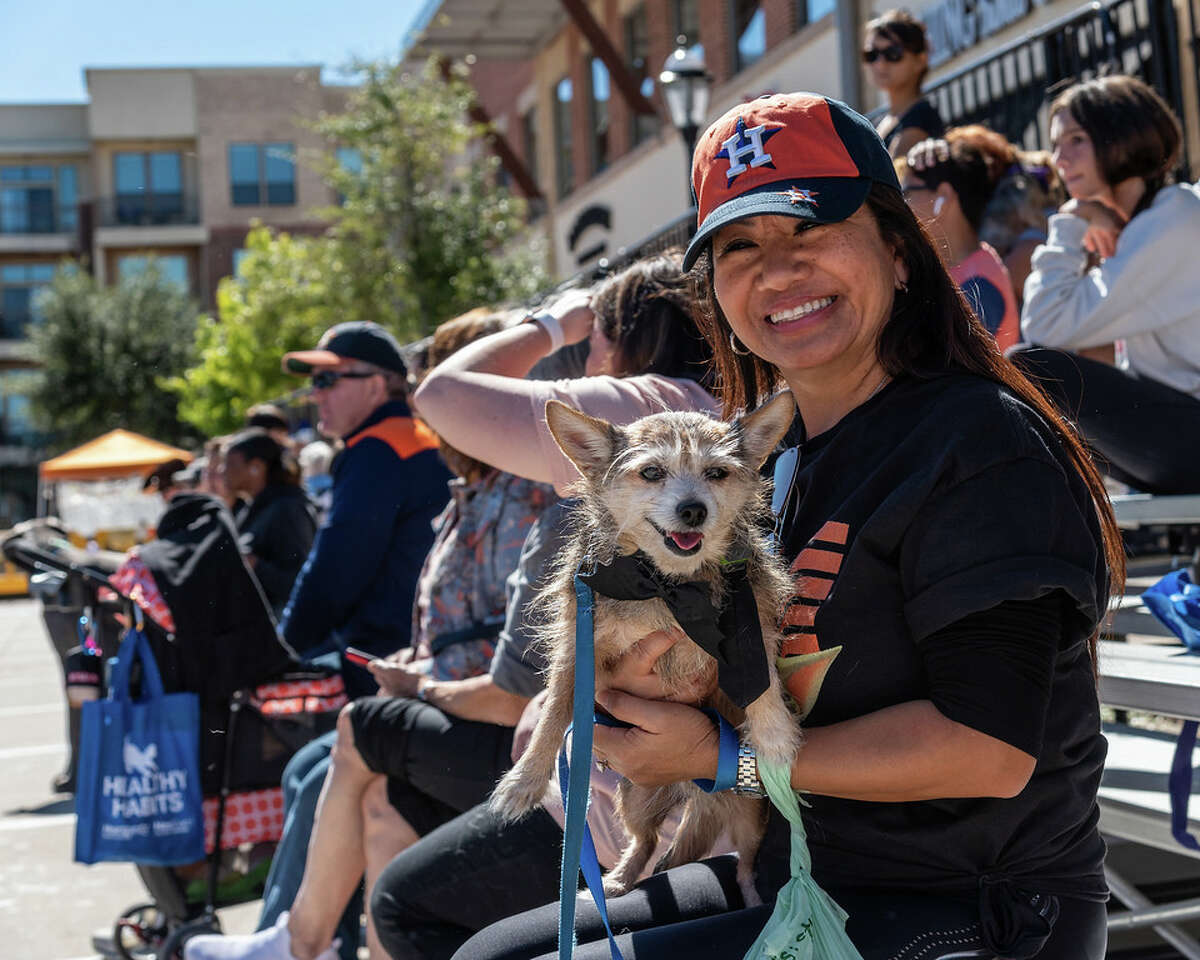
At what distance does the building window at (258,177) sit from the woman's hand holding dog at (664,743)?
4895 cm

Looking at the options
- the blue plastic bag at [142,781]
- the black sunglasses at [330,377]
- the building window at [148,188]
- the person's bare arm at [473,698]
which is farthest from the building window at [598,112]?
the building window at [148,188]

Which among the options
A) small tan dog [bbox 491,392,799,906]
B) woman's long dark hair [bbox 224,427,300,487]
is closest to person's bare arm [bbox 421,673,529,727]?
small tan dog [bbox 491,392,799,906]

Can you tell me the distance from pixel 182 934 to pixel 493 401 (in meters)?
3.03

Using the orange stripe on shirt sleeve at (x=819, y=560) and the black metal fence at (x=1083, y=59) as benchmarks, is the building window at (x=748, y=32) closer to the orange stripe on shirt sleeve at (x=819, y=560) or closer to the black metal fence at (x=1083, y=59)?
the black metal fence at (x=1083, y=59)

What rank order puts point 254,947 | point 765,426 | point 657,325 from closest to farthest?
point 765,426, point 657,325, point 254,947

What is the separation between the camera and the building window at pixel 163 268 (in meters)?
48.4

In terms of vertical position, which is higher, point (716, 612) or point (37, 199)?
point (37, 199)

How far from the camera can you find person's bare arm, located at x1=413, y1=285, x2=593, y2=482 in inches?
127

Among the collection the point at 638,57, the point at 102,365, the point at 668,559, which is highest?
the point at 638,57

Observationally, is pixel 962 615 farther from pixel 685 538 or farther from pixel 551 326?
pixel 551 326

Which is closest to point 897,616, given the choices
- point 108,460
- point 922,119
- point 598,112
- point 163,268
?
point 922,119

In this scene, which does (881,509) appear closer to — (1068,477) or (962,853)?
(1068,477)

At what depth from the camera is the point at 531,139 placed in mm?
28953

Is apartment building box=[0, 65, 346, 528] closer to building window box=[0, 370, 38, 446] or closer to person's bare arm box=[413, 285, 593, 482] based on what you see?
building window box=[0, 370, 38, 446]
